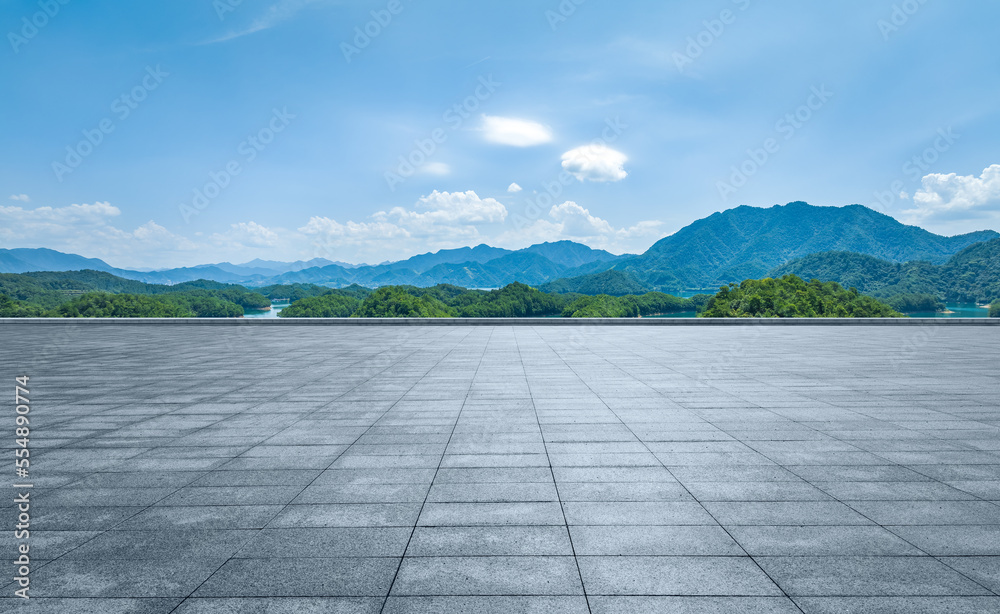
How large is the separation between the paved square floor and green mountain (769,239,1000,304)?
123 metres

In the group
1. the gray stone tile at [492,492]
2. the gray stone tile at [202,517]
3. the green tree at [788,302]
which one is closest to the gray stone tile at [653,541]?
the gray stone tile at [492,492]

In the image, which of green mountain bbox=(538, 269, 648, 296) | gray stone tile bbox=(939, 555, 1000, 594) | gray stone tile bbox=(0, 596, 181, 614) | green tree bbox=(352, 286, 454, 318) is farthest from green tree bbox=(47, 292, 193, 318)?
green mountain bbox=(538, 269, 648, 296)

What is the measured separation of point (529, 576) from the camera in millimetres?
3137

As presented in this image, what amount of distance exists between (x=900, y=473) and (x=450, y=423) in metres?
5.18

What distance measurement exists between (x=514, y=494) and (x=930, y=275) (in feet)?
489

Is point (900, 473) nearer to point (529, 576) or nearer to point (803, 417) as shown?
point (803, 417)

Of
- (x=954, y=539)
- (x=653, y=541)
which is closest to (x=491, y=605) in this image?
(x=653, y=541)

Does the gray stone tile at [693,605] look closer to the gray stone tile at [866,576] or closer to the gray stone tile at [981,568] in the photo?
the gray stone tile at [866,576]

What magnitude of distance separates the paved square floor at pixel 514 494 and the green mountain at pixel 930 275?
12286cm

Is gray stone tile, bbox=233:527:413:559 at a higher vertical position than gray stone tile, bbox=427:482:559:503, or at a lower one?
lower

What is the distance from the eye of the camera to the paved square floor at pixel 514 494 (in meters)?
3.03

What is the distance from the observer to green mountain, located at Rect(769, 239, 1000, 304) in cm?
10369

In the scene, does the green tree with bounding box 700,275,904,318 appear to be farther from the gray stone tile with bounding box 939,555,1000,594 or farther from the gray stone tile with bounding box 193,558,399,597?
the gray stone tile with bounding box 193,558,399,597

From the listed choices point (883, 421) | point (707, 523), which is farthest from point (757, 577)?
point (883, 421)
